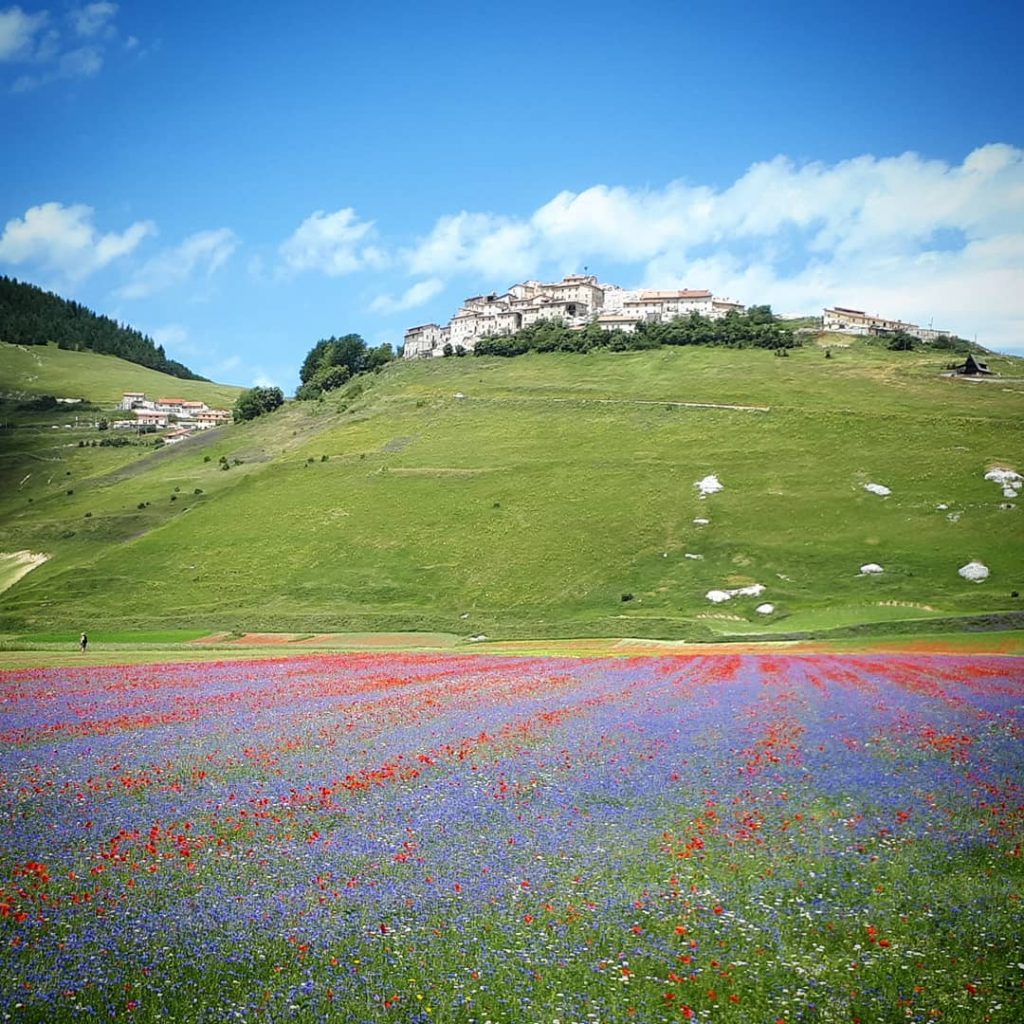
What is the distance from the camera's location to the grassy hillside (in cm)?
9612

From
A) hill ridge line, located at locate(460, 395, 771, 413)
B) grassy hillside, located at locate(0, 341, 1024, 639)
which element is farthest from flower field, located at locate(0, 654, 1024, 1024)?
hill ridge line, located at locate(460, 395, 771, 413)

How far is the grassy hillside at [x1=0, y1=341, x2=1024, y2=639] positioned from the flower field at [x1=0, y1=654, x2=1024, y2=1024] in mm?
56267

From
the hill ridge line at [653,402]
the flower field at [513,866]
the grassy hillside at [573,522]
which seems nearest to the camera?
the flower field at [513,866]

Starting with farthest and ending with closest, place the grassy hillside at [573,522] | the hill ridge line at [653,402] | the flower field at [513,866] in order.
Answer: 1. the hill ridge line at [653,402]
2. the grassy hillside at [573,522]
3. the flower field at [513,866]

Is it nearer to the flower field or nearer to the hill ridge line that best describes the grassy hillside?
the hill ridge line

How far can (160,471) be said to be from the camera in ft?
598

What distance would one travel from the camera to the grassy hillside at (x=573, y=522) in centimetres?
9612

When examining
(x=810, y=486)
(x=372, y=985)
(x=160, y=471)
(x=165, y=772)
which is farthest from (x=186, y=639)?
(x=160, y=471)

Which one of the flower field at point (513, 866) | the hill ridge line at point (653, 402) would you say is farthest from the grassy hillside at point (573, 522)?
the flower field at point (513, 866)

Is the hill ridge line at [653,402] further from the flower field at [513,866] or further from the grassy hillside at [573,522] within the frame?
the flower field at [513,866]

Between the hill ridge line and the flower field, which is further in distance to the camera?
the hill ridge line

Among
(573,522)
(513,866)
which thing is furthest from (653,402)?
(513,866)

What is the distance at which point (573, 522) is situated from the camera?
124 meters

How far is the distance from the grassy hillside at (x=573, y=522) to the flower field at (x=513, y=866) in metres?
56.3
